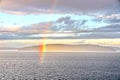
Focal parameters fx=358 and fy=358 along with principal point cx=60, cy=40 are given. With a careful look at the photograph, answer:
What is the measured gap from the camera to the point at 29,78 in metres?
128

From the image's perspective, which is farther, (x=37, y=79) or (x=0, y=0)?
(x=37, y=79)

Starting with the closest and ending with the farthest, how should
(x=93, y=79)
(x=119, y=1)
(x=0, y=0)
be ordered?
(x=0, y=0) → (x=119, y=1) → (x=93, y=79)

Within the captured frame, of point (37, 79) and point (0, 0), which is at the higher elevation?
point (0, 0)

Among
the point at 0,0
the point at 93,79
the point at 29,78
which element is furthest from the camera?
the point at 29,78

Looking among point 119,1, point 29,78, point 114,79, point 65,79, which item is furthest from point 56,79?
point 119,1

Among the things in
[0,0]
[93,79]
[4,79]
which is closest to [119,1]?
[0,0]

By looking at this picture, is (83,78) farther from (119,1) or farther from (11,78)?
(119,1)

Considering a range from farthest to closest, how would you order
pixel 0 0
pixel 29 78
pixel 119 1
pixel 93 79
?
1. pixel 29 78
2. pixel 93 79
3. pixel 119 1
4. pixel 0 0

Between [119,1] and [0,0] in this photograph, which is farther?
[119,1]

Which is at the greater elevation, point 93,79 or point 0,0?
point 0,0

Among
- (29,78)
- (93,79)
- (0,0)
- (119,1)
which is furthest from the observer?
(29,78)

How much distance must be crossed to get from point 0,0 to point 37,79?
3367 inches

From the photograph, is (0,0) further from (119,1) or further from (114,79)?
(114,79)

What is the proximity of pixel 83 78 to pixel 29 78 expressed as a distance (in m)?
19.5
